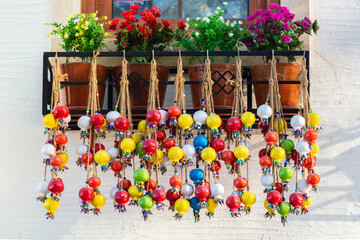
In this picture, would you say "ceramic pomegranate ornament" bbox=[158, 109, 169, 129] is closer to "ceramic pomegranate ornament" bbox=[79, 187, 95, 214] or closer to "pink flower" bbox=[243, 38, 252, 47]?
"ceramic pomegranate ornament" bbox=[79, 187, 95, 214]

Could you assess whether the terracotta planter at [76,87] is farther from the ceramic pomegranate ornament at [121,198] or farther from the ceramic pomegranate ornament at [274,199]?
the ceramic pomegranate ornament at [274,199]

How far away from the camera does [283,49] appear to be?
207 centimetres

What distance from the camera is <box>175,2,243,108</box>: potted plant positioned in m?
2.04

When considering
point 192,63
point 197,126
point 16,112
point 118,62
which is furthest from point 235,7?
point 16,112

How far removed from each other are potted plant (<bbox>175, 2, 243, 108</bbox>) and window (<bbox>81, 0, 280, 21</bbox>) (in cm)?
26

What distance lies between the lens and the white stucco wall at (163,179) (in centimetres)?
214

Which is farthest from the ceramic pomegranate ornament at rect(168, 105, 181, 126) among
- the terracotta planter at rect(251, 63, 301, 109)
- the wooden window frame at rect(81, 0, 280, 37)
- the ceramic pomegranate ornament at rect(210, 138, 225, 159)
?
the wooden window frame at rect(81, 0, 280, 37)

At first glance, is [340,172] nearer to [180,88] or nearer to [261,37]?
[261,37]

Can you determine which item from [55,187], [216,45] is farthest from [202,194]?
[216,45]

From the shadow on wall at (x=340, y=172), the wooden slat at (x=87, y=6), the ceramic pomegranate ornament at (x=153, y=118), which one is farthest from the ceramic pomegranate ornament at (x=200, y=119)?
the wooden slat at (x=87, y=6)

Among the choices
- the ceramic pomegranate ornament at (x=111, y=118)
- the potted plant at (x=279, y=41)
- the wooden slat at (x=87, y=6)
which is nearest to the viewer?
the ceramic pomegranate ornament at (x=111, y=118)

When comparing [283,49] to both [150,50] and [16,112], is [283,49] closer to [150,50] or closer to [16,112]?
[150,50]

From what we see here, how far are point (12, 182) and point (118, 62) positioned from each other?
66 centimetres

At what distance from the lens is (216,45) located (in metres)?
2.10
